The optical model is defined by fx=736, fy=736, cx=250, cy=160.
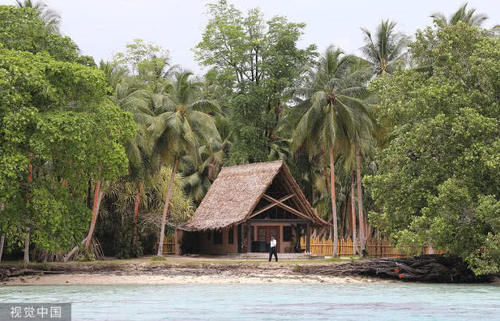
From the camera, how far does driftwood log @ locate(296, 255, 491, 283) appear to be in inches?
1199

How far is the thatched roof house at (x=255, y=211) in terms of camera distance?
39.9m

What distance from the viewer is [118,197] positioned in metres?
40.8

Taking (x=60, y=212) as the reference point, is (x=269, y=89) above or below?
above

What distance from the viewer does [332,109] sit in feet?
126

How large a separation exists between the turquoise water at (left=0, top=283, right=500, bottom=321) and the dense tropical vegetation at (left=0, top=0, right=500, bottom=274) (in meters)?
2.49

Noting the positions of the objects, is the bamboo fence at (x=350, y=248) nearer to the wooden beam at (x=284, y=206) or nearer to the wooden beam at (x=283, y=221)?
the wooden beam at (x=283, y=221)

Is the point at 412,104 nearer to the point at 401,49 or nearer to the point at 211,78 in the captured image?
the point at 401,49

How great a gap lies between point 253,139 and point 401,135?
17.8 metres

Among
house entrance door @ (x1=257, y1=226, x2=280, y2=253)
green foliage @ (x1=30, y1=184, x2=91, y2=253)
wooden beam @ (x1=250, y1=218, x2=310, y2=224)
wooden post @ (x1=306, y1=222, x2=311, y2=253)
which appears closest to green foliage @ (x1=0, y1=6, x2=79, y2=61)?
green foliage @ (x1=30, y1=184, x2=91, y2=253)

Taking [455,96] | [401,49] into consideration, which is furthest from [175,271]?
[401,49]

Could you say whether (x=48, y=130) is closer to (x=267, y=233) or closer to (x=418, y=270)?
(x=418, y=270)

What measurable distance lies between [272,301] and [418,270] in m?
11.2

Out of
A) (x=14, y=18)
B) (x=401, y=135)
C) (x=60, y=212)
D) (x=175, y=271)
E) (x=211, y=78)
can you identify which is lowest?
(x=175, y=271)

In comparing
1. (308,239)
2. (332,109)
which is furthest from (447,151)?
(308,239)
